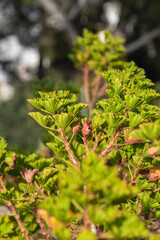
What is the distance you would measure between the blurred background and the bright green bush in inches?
211

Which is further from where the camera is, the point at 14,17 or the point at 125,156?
the point at 14,17

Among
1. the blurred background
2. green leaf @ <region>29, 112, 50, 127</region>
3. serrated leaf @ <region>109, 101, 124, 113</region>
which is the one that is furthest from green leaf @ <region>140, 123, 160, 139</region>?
the blurred background

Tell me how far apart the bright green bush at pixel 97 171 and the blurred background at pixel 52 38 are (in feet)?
17.6

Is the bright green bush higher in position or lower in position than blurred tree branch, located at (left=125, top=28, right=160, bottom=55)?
lower

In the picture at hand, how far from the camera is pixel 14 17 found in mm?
8469

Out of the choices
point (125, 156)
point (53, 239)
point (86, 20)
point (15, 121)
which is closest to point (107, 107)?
point (125, 156)

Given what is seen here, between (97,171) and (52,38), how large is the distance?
321 inches

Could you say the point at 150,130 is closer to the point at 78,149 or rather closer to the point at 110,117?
the point at 110,117

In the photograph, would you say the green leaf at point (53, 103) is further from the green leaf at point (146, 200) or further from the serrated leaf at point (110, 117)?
the green leaf at point (146, 200)

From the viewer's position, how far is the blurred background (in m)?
6.37

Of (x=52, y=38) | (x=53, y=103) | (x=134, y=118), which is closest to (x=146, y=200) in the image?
(x=134, y=118)

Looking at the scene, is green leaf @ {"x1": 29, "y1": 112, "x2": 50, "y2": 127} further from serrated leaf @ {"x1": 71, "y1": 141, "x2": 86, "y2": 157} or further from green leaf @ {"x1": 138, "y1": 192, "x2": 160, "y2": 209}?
green leaf @ {"x1": 138, "y1": 192, "x2": 160, "y2": 209}

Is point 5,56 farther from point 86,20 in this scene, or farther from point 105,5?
point 105,5

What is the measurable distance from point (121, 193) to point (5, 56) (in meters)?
9.57
